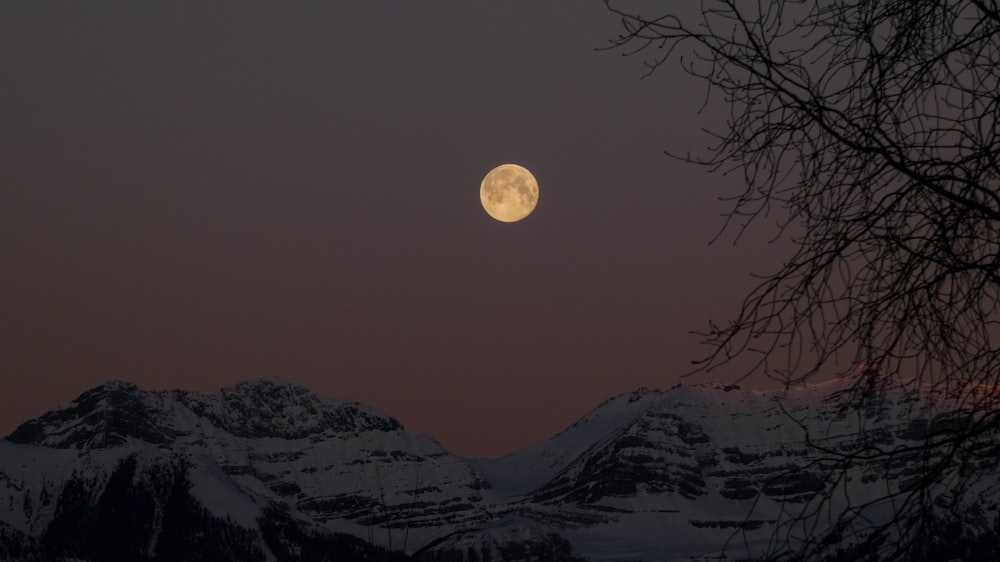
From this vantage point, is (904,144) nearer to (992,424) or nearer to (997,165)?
(997,165)

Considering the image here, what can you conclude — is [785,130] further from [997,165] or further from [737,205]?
[997,165]

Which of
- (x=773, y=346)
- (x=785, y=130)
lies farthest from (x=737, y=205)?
(x=773, y=346)

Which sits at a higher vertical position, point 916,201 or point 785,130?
point 785,130

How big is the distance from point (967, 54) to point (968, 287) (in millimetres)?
1078

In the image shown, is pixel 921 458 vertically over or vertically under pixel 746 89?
under

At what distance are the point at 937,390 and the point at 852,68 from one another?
1531mm

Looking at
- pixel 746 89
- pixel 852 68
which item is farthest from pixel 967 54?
pixel 746 89

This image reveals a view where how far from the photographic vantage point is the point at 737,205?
739 cm

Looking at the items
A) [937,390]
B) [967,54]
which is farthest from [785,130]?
[937,390]

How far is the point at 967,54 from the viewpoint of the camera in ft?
23.0

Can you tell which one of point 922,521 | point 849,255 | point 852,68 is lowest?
point 922,521

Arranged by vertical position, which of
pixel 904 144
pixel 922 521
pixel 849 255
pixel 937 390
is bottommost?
pixel 922 521

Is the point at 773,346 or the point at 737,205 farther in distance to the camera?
the point at 737,205

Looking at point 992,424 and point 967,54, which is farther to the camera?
point 967,54
